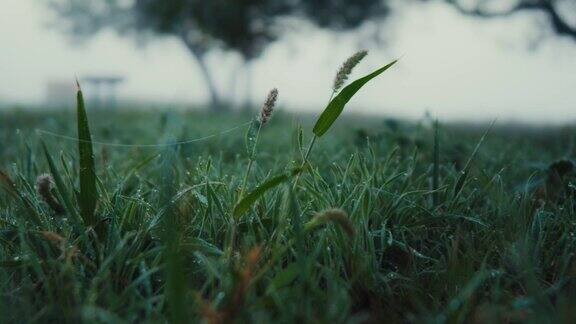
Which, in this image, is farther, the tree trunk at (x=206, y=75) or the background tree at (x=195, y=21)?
the tree trunk at (x=206, y=75)

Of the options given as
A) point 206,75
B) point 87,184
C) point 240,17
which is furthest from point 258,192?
point 206,75

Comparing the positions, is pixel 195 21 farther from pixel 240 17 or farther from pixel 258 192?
pixel 258 192

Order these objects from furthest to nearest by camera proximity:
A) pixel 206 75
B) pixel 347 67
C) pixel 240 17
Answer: pixel 206 75 → pixel 240 17 → pixel 347 67

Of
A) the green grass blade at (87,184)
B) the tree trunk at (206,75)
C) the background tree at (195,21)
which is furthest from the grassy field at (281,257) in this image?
the tree trunk at (206,75)

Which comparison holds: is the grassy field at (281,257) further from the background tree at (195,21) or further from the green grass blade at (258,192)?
the background tree at (195,21)

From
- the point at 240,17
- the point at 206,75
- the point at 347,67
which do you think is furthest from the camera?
the point at 206,75

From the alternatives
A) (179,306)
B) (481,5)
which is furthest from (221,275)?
(481,5)

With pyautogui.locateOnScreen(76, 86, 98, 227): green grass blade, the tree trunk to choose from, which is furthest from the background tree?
pyautogui.locateOnScreen(76, 86, 98, 227): green grass blade
